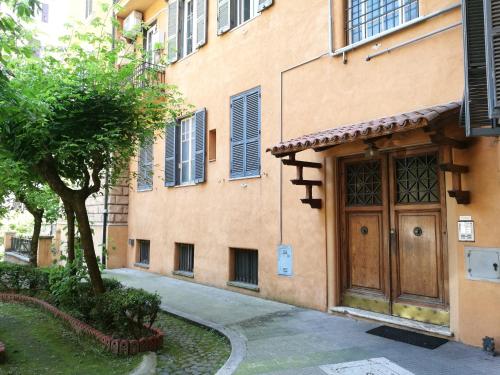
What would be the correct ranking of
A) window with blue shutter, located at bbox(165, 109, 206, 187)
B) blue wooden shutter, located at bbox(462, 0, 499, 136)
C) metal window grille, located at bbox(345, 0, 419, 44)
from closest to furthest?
blue wooden shutter, located at bbox(462, 0, 499, 136) → metal window grille, located at bbox(345, 0, 419, 44) → window with blue shutter, located at bbox(165, 109, 206, 187)

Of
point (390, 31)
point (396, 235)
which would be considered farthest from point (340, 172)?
point (390, 31)

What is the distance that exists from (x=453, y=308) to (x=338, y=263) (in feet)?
7.06

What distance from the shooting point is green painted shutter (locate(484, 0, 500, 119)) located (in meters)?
4.45

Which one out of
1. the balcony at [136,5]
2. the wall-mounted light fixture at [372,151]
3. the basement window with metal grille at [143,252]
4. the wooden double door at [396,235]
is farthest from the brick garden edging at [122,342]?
the balcony at [136,5]

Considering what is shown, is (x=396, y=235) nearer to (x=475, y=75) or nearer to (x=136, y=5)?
(x=475, y=75)

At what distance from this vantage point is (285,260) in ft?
28.2

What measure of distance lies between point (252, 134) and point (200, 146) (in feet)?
6.96

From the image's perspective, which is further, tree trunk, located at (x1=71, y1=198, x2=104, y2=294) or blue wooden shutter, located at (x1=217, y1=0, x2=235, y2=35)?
blue wooden shutter, located at (x1=217, y1=0, x2=235, y2=35)

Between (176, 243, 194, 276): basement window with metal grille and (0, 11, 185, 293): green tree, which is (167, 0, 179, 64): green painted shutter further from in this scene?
(176, 243, 194, 276): basement window with metal grille

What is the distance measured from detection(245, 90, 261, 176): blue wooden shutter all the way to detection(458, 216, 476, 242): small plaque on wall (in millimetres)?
4512

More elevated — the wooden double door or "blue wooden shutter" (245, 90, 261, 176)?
"blue wooden shutter" (245, 90, 261, 176)

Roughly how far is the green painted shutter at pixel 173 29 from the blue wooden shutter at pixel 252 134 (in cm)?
408

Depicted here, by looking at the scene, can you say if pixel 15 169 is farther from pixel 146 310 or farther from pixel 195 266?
pixel 195 266

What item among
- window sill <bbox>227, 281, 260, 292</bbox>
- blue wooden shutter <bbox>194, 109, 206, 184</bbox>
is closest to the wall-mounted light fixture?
window sill <bbox>227, 281, 260, 292</bbox>
